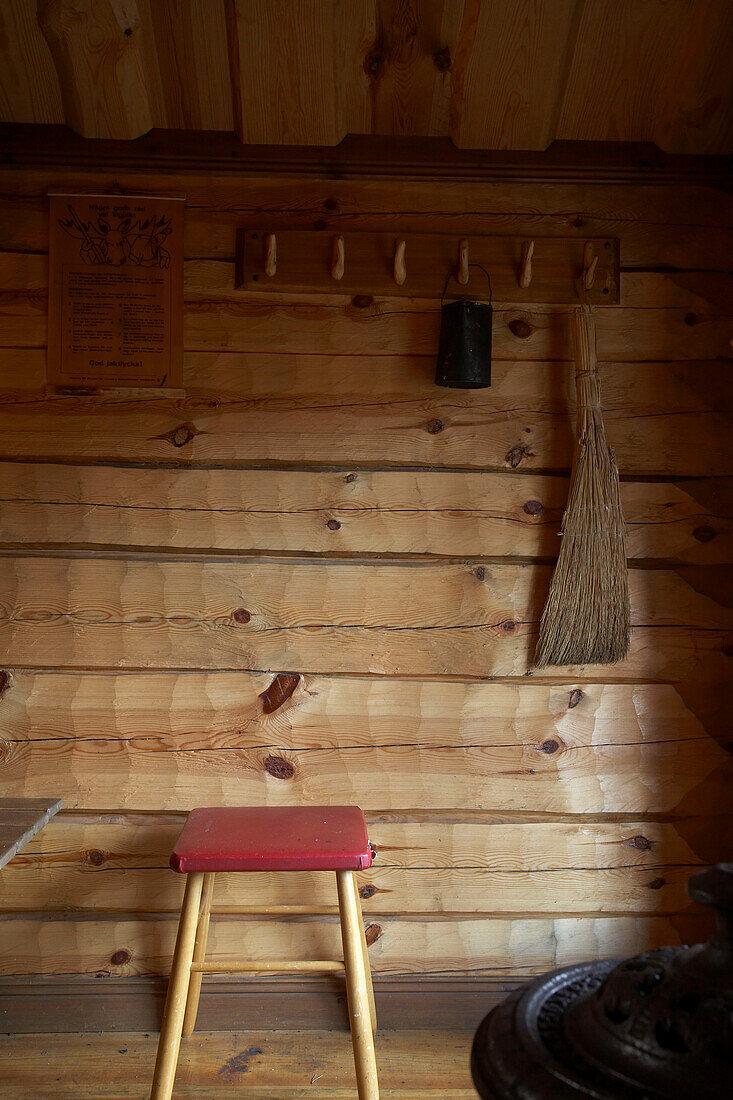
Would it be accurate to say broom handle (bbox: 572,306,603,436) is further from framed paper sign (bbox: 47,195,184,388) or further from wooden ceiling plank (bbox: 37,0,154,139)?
wooden ceiling plank (bbox: 37,0,154,139)

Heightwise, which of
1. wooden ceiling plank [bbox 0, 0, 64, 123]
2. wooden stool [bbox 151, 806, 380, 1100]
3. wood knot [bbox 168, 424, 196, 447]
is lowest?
wooden stool [bbox 151, 806, 380, 1100]

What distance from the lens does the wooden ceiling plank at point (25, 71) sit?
1874 millimetres

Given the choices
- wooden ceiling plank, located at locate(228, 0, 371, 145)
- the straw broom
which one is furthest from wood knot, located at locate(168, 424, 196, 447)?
the straw broom

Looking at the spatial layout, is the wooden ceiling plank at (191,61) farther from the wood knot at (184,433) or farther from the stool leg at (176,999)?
the stool leg at (176,999)

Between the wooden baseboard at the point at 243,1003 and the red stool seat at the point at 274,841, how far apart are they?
52 centimetres

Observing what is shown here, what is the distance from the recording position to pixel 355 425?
82.9 inches

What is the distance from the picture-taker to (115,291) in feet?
6.85

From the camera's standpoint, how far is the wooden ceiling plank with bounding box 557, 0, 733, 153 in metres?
1.88

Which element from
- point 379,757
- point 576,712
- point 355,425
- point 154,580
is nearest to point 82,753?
point 154,580

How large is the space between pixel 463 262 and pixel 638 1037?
1691mm

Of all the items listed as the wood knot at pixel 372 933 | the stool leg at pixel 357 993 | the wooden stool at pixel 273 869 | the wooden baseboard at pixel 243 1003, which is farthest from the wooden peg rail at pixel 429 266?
the wooden baseboard at pixel 243 1003

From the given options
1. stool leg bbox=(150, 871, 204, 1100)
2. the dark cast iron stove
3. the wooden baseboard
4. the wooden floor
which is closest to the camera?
the dark cast iron stove

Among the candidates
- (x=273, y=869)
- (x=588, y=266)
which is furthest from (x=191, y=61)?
(x=273, y=869)

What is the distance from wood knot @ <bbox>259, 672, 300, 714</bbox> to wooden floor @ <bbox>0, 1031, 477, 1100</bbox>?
0.78 metres
